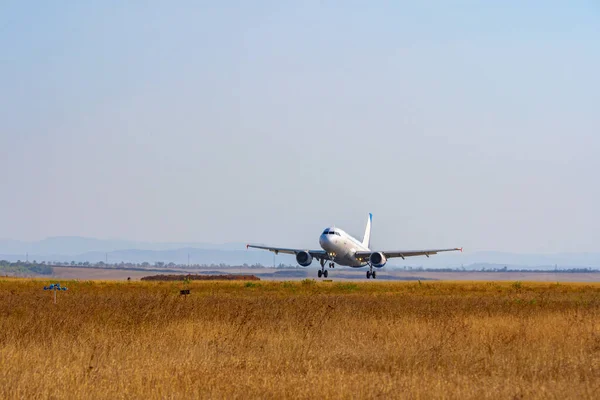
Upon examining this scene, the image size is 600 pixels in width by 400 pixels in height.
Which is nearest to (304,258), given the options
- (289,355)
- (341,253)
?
(341,253)

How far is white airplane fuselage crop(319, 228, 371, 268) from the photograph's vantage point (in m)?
84.8

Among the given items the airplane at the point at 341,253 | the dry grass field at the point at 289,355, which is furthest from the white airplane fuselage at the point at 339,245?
the dry grass field at the point at 289,355

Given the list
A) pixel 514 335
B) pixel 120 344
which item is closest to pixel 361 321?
pixel 514 335

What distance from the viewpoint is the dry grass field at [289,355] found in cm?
1120

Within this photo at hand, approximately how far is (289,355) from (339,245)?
70.8 m

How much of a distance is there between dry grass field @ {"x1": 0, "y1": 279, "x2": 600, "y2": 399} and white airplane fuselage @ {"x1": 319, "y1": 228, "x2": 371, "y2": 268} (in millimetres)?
61522

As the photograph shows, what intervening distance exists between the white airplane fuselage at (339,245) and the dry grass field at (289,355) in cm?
6152

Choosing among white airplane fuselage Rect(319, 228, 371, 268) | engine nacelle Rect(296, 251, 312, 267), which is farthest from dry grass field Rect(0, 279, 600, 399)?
engine nacelle Rect(296, 251, 312, 267)

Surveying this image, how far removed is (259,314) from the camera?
73.8ft

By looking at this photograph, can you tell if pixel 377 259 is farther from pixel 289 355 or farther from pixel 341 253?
pixel 289 355

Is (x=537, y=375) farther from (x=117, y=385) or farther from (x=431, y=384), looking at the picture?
(x=117, y=385)

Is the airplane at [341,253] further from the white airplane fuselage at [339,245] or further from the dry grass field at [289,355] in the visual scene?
the dry grass field at [289,355]

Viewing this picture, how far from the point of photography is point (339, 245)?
85.4m

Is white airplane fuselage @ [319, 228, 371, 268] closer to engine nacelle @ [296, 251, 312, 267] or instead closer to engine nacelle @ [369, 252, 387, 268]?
engine nacelle @ [369, 252, 387, 268]
